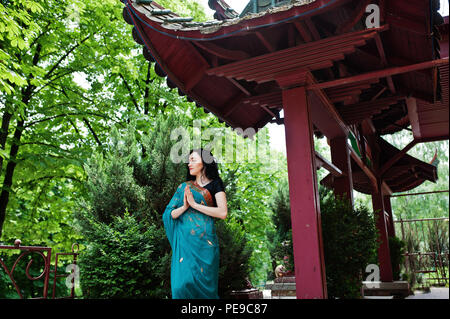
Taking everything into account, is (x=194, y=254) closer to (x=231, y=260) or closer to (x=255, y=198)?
(x=231, y=260)

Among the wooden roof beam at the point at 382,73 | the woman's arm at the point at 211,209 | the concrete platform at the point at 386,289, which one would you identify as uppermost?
the wooden roof beam at the point at 382,73

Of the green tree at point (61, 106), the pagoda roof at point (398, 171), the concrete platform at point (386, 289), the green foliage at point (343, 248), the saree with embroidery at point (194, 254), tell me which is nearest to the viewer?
the saree with embroidery at point (194, 254)

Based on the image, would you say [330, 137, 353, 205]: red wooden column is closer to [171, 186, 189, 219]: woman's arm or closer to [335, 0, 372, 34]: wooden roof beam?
[335, 0, 372, 34]: wooden roof beam

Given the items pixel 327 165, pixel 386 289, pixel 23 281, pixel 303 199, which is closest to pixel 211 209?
pixel 303 199

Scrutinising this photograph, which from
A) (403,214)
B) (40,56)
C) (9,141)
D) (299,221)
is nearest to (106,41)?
(40,56)

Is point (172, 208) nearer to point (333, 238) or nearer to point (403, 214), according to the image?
point (333, 238)

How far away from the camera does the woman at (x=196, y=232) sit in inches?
146

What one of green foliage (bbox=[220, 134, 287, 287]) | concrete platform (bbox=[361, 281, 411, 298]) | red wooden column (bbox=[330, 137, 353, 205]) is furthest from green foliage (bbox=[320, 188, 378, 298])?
green foliage (bbox=[220, 134, 287, 287])

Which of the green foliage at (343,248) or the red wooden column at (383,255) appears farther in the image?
the red wooden column at (383,255)

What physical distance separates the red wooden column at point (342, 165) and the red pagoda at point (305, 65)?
0.06ft

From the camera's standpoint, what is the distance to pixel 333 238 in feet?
16.3

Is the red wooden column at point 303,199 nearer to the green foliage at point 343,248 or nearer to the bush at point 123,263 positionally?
the green foliage at point 343,248

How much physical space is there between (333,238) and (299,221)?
1195mm

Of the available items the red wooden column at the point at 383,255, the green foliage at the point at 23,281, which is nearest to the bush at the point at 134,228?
the red wooden column at the point at 383,255
